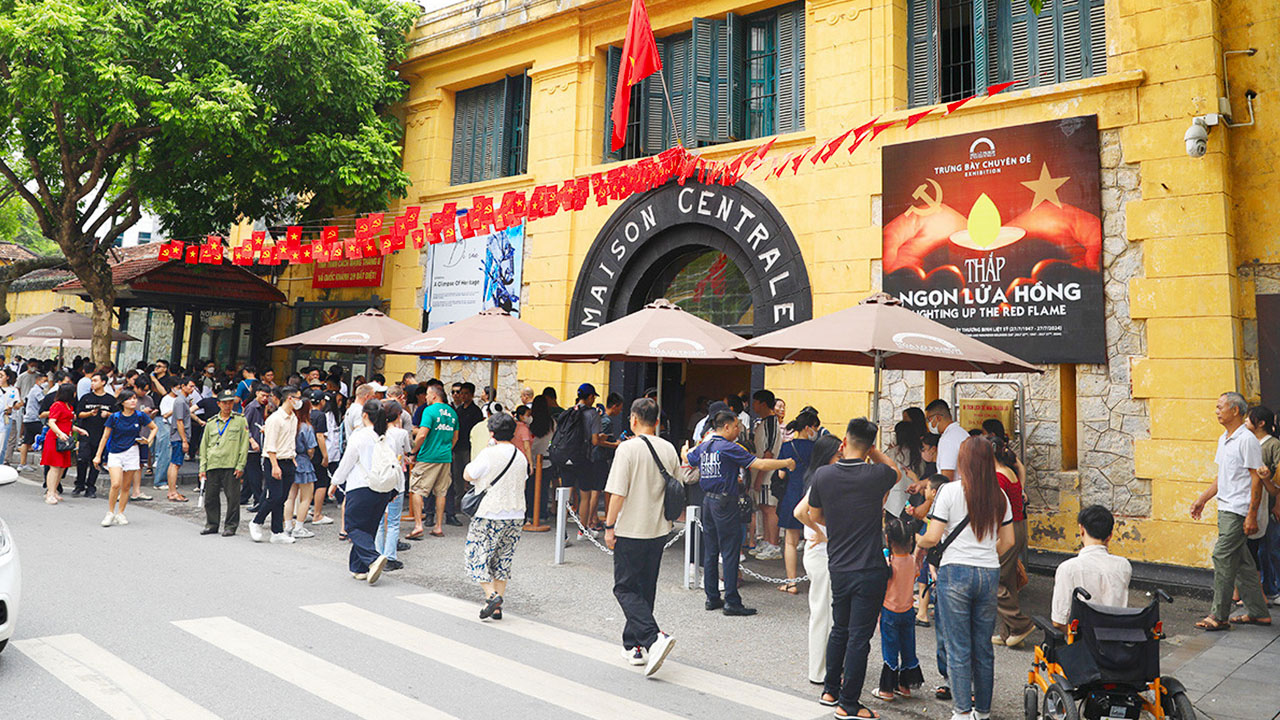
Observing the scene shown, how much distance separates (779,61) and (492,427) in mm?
8568

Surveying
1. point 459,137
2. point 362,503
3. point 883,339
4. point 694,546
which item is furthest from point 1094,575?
point 459,137

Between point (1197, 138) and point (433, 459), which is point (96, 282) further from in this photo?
point (1197, 138)

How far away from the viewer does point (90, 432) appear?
40.2 ft

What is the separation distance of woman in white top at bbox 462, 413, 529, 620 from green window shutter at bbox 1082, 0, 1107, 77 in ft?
28.2

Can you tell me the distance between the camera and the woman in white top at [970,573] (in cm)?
480

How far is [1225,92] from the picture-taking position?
9.12 m

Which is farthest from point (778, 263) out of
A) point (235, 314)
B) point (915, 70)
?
point (235, 314)

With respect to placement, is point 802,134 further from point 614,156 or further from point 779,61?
point 614,156

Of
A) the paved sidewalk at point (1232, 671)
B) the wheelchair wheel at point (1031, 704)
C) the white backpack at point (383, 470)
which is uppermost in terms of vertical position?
the white backpack at point (383, 470)

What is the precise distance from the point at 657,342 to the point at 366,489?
10.6ft

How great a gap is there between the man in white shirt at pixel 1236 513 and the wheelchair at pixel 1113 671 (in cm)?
341

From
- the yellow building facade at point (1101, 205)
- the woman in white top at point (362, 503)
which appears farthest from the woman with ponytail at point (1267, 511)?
the woman in white top at point (362, 503)

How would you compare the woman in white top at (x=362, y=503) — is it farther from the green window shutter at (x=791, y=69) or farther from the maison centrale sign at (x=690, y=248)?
the green window shutter at (x=791, y=69)

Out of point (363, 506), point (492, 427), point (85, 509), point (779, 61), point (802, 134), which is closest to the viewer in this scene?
point (492, 427)
